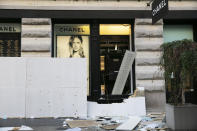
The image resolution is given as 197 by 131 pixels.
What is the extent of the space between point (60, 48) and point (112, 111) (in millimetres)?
4109

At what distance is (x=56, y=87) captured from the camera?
1041 centimetres

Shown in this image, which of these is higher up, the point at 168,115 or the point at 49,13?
the point at 49,13

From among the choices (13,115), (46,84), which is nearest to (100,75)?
(46,84)

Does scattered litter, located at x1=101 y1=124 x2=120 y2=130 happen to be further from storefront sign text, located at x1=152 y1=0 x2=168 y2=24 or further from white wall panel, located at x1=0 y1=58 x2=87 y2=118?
storefront sign text, located at x1=152 y1=0 x2=168 y2=24

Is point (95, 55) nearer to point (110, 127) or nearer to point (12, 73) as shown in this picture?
point (12, 73)

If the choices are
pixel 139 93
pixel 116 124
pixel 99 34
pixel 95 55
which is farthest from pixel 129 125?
pixel 99 34

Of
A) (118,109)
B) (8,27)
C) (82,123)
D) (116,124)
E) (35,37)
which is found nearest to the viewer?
(116,124)

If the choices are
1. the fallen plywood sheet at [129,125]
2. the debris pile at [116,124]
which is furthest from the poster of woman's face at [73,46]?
the fallen plywood sheet at [129,125]

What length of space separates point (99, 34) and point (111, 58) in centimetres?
117

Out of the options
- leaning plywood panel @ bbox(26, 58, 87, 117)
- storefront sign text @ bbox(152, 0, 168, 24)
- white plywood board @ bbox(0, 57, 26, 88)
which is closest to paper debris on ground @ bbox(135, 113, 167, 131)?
leaning plywood panel @ bbox(26, 58, 87, 117)

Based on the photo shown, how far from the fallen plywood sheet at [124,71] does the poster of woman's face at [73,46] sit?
1662mm

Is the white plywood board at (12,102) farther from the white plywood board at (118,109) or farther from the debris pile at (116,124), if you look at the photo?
the white plywood board at (118,109)

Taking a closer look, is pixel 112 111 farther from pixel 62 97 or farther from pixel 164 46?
pixel 164 46

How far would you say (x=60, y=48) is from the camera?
13.6m
